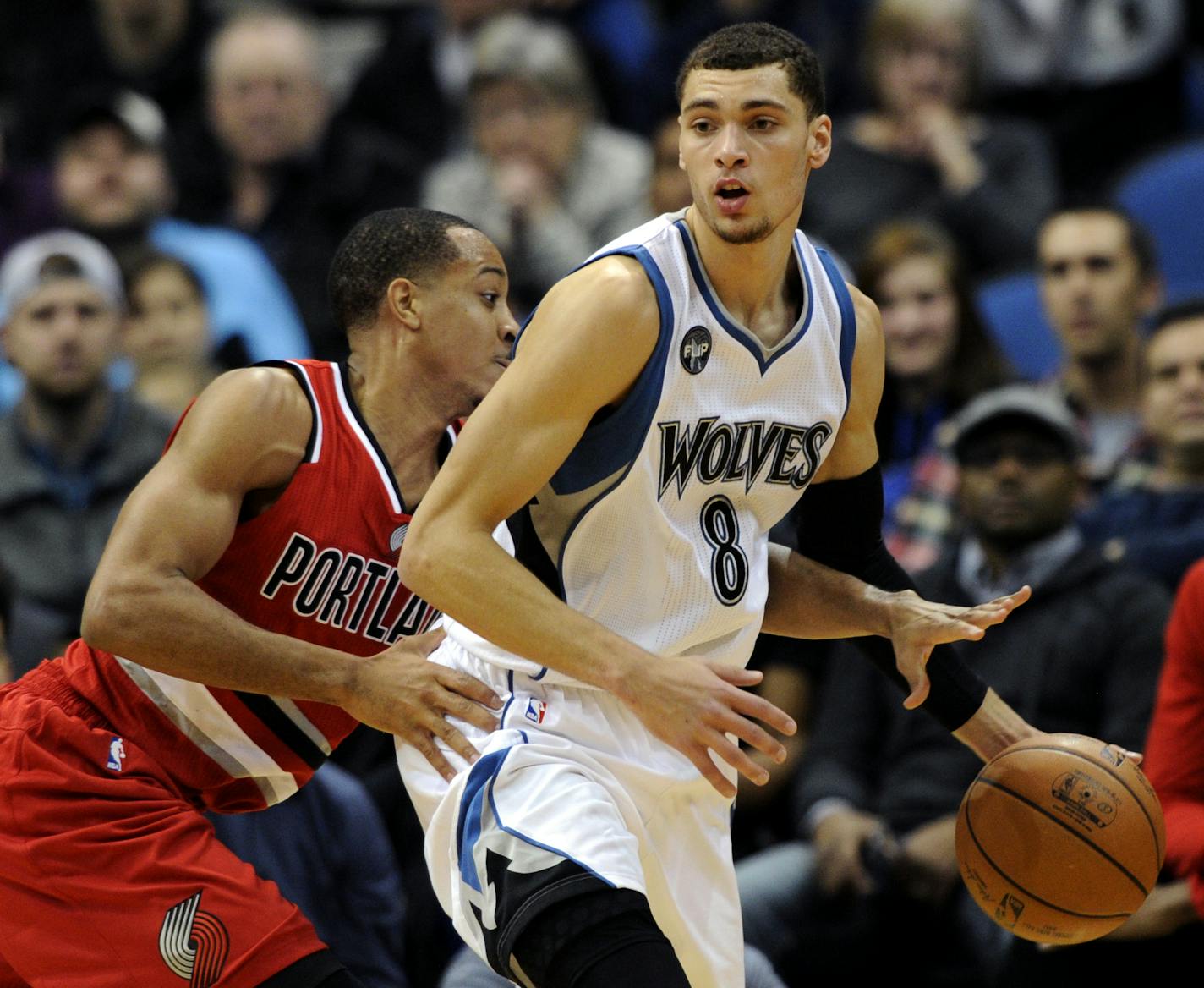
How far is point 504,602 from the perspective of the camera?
11.7 feet

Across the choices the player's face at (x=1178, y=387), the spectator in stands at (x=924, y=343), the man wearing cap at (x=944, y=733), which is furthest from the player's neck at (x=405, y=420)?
the spectator in stands at (x=924, y=343)

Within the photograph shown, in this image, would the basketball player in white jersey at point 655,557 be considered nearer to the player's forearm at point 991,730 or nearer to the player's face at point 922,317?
the player's forearm at point 991,730

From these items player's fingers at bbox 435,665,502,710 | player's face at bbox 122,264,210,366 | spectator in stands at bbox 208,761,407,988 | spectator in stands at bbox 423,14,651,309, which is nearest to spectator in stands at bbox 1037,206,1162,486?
spectator in stands at bbox 423,14,651,309

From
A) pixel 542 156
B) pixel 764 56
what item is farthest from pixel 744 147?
pixel 542 156

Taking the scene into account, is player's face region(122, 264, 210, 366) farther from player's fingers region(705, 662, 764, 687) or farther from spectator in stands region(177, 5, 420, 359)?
player's fingers region(705, 662, 764, 687)

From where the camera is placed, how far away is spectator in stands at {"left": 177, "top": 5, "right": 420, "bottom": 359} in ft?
29.9

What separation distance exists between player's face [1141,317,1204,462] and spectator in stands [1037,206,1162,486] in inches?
18.2

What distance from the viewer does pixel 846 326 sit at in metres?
4.11

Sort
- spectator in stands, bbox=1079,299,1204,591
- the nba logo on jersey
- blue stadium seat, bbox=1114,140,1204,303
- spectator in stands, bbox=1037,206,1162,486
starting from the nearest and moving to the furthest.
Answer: the nba logo on jersey, spectator in stands, bbox=1079,299,1204,591, spectator in stands, bbox=1037,206,1162,486, blue stadium seat, bbox=1114,140,1204,303

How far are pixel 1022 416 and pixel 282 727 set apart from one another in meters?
3.11

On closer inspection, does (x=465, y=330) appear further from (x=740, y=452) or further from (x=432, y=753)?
(x=432, y=753)

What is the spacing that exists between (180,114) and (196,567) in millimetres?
6677

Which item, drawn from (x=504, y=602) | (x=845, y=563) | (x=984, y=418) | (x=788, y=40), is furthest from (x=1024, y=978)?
(x=788, y=40)

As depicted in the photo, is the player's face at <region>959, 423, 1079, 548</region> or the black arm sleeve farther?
the player's face at <region>959, 423, 1079, 548</region>
